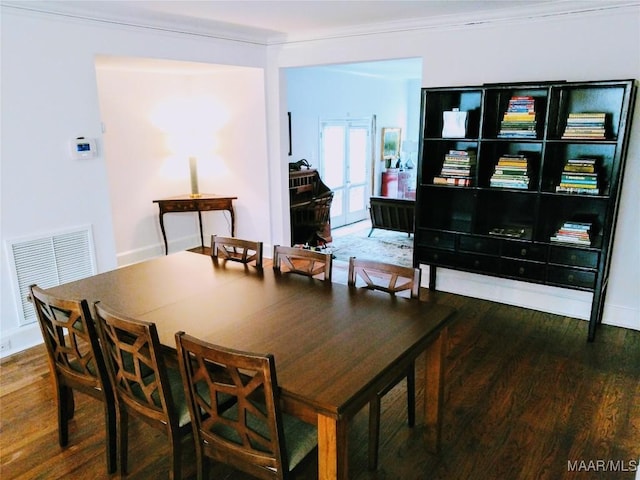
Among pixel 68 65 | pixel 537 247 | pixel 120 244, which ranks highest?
pixel 68 65

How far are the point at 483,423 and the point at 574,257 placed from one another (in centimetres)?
164

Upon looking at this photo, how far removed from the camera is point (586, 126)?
3.32 meters

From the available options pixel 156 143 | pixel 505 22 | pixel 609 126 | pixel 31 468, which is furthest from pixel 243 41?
pixel 31 468

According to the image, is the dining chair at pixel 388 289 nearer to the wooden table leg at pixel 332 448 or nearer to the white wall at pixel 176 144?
the wooden table leg at pixel 332 448

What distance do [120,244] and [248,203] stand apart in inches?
61.4

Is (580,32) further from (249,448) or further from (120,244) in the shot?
(120,244)

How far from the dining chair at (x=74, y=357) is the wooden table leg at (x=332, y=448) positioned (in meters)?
1.14

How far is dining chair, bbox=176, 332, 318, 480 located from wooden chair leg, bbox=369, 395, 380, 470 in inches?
17.5

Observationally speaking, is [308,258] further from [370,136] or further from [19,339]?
[370,136]

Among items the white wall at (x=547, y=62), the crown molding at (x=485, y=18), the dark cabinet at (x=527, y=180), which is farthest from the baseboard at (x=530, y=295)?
the crown molding at (x=485, y=18)

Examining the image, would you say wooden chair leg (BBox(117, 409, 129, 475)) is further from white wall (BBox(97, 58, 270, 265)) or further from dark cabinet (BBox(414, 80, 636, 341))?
white wall (BBox(97, 58, 270, 265))

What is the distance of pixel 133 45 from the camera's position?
13.0 ft

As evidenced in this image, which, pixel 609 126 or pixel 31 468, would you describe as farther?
pixel 609 126

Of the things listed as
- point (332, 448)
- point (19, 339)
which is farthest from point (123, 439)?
point (19, 339)
